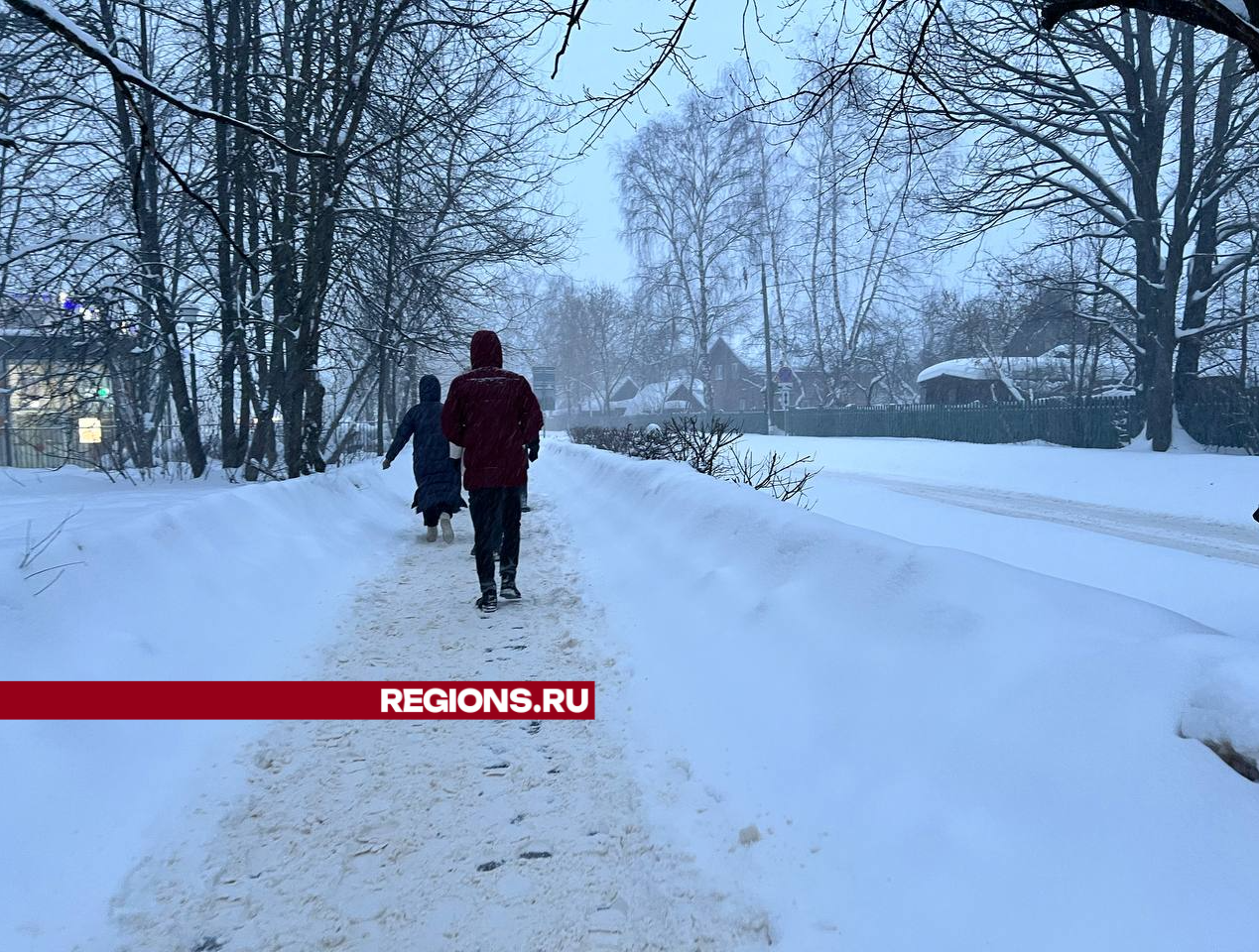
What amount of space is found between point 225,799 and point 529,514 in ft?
27.2

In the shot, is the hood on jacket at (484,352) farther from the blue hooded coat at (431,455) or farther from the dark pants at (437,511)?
the dark pants at (437,511)

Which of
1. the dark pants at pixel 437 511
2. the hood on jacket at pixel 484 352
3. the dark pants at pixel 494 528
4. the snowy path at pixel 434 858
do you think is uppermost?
the hood on jacket at pixel 484 352

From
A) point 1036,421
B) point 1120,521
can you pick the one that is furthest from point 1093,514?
point 1036,421

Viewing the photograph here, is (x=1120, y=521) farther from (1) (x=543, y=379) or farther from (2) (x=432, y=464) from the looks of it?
(1) (x=543, y=379)

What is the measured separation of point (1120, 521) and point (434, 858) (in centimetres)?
983

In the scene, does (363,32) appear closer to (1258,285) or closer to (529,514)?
(529,514)

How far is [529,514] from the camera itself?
11.0m

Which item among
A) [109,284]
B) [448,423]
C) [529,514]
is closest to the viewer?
[448,423]

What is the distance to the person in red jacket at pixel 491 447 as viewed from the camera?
556 centimetres

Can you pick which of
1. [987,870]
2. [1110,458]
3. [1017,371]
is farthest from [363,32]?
[1017,371]

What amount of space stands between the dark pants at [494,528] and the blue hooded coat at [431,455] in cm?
278

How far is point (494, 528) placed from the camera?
555cm

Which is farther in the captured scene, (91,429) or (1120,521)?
(91,429)

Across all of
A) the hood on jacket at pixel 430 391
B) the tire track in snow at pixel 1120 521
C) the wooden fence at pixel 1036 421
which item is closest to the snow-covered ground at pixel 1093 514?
the tire track in snow at pixel 1120 521
